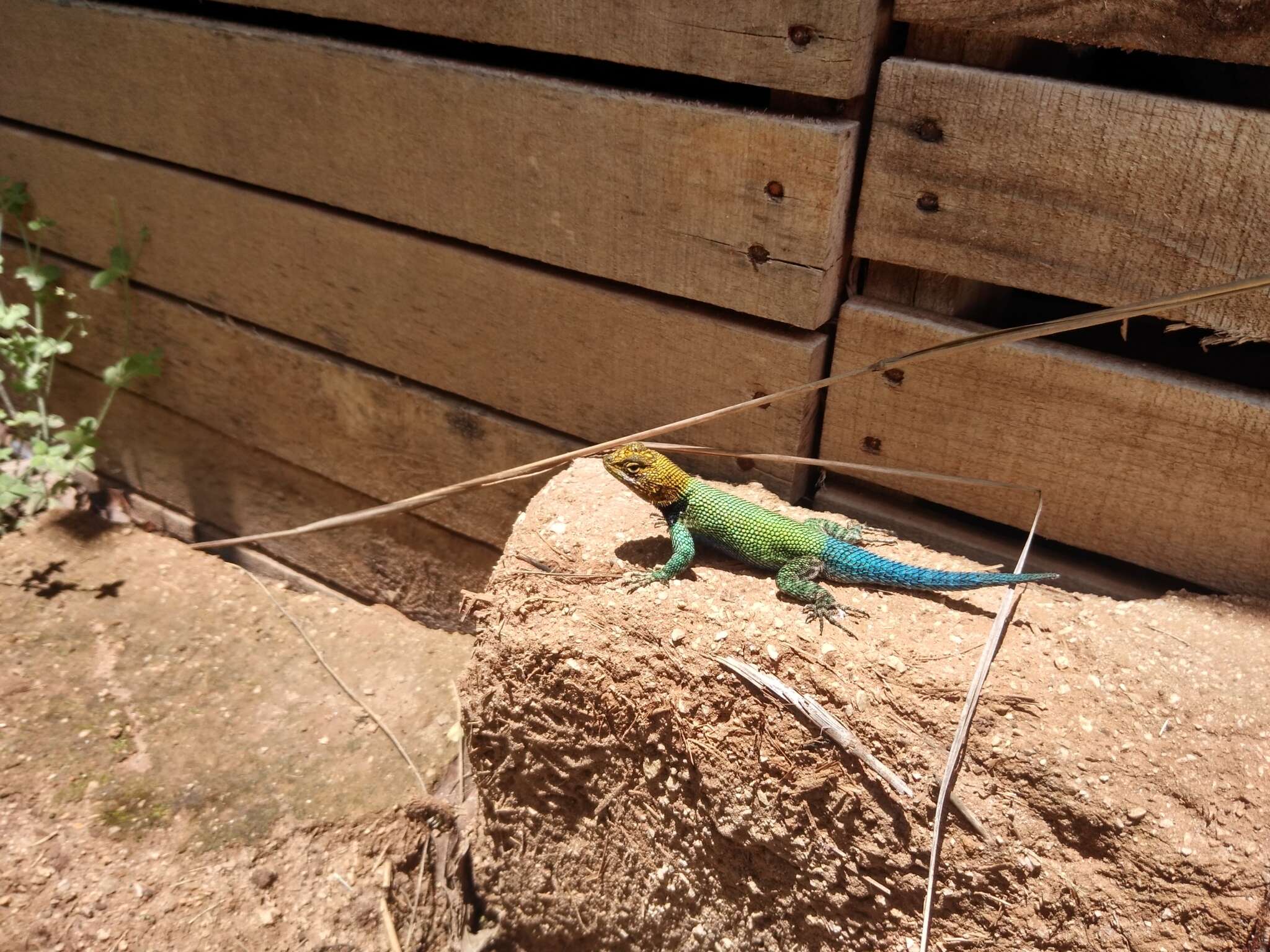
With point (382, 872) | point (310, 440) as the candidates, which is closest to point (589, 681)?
point (382, 872)

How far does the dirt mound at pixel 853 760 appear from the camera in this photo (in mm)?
1734

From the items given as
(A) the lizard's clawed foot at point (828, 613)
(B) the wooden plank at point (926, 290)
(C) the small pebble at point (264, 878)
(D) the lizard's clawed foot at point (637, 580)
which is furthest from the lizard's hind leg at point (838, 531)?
(C) the small pebble at point (264, 878)

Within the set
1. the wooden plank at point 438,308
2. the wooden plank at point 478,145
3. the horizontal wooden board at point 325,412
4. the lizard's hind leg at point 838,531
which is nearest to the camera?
the wooden plank at point 478,145

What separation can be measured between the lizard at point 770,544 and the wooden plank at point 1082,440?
212mm

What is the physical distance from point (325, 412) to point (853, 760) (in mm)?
2300

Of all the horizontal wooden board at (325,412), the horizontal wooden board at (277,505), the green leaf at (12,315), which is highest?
the green leaf at (12,315)

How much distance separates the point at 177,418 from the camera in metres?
3.90

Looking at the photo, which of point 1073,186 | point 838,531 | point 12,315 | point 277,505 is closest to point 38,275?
point 12,315

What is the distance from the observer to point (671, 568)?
220 centimetres

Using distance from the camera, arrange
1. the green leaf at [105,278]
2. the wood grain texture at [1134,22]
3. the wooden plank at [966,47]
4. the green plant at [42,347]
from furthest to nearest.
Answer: the green plant at [42,347] < the green leaf at [105,278] < the wooden plank at [966,47] < the wood grain texture at [1134,22]

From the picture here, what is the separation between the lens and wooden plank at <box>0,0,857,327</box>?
7.09 ft

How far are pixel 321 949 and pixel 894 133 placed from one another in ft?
8.15

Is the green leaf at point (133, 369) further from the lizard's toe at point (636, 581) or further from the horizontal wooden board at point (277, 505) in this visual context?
the lizard's toe at point (636, 581)

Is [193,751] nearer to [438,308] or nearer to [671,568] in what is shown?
[438,308]
